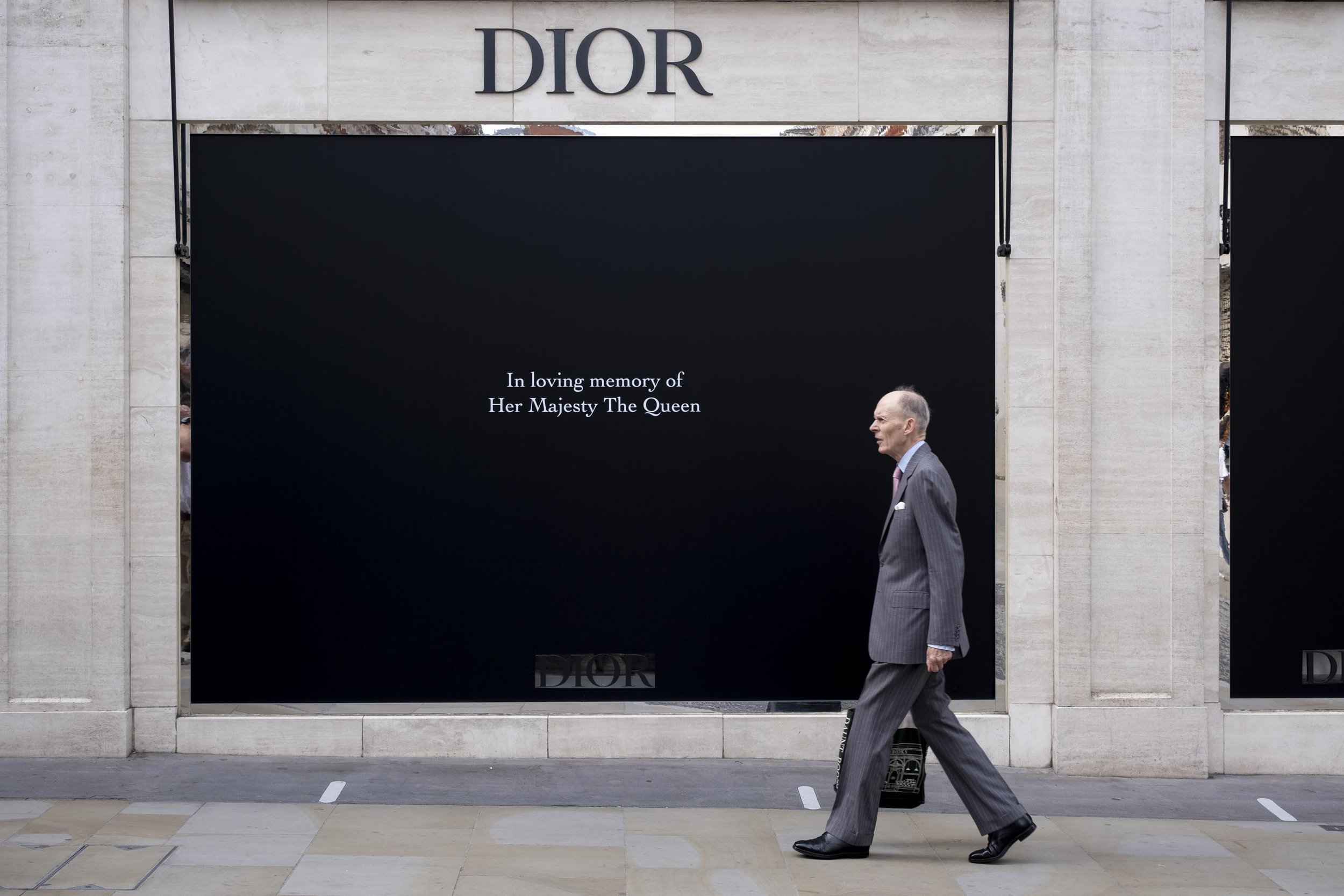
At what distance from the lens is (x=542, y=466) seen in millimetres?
7066

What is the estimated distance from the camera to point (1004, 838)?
527 cm

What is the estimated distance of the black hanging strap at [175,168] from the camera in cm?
689

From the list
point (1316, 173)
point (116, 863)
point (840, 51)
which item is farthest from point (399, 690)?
point (1316, 173)

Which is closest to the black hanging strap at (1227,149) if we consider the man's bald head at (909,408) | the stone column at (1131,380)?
the stone column at (1131,380)

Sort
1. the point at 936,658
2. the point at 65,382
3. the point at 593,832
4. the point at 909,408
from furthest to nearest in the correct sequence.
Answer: the point at 65,382 < the point at 593,832 < the point at 909,408 < the point at 936,658

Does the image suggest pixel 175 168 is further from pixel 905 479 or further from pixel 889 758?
pixel 889 758

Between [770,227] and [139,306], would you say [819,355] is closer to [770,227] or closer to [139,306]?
[770,227]

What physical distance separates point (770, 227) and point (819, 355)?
0.79m

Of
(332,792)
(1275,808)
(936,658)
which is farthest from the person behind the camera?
(1275,808)

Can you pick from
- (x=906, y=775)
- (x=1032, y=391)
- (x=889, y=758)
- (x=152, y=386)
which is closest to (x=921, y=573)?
(x=889, y=758)

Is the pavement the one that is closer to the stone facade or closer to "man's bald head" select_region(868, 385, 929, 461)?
the stone facade

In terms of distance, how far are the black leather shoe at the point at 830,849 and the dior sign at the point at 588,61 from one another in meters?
4.15

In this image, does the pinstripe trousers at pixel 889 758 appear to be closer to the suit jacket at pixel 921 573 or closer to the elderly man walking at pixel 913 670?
the elderly man walking at pixel 913 670

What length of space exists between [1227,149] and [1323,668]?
308 cm
